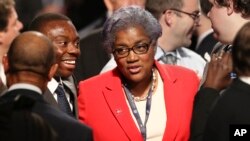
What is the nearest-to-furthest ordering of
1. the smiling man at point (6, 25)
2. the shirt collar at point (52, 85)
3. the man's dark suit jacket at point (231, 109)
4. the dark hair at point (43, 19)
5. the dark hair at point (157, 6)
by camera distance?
the man's dark suit jacket at point (231, 109)
the shirt collar at point (52, 85)
the dark hair at point (43, 19)
the smiling man at point (6, 25)
the dark hair at point (157, 6)

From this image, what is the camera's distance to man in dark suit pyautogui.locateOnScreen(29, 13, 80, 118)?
7.55 metres

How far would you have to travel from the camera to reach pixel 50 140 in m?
6.15

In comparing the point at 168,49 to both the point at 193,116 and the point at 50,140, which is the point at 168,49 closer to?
the point at 193,116

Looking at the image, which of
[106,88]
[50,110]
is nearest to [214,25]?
[106,88]

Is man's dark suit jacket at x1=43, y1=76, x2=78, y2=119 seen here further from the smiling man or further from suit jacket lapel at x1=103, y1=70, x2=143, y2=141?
the smiling man

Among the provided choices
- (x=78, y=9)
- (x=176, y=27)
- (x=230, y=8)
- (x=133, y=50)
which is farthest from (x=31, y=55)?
(x=78, y=9)

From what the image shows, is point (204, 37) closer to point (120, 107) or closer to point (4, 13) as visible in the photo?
point (4, 13)

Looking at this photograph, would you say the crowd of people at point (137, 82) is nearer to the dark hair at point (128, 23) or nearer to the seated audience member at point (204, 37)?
the dark hair at point (128, 23)

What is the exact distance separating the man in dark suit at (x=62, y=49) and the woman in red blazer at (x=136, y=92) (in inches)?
7.4

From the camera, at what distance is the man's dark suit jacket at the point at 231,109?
6.46 metres

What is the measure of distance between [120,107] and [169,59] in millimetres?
1578

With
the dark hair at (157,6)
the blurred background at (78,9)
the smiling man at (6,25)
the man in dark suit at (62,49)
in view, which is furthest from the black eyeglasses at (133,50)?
the blurred background at (78,9)

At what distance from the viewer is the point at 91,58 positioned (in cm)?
897

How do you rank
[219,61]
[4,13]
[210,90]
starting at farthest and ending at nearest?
1. [4,13]
2. [219,61]
3. [210,90]
